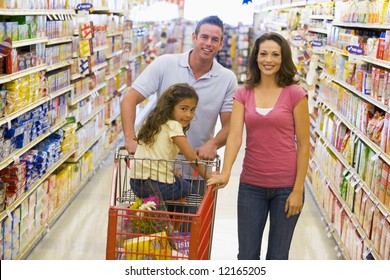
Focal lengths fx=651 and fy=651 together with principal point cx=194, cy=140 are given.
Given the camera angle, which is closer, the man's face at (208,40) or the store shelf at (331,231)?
the man's face at (208,40)

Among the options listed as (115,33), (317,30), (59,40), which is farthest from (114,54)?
(59,40)

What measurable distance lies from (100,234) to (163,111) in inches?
111

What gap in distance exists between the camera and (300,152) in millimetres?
3303

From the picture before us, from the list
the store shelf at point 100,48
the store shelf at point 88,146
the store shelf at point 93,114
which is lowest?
the store shelf at point 88,146

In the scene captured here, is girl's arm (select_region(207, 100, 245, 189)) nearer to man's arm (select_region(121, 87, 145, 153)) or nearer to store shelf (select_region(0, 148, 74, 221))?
man's arm (select_region(121, 87, 145, 153))

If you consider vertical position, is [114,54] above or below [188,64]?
below

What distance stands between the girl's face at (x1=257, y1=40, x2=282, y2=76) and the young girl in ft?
1.32

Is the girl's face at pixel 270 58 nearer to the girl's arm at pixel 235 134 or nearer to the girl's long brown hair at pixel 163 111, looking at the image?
the girl's arm at pixel 235 134

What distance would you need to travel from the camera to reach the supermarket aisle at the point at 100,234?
17.9ft

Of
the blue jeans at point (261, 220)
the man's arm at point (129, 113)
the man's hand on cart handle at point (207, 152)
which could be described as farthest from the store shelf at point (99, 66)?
the blue jeans at point (261, 220)

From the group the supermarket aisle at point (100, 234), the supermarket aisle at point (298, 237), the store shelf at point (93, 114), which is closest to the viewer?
the supermarket aisle at point (100, 234)

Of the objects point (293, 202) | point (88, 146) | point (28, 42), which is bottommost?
point (88, 146)

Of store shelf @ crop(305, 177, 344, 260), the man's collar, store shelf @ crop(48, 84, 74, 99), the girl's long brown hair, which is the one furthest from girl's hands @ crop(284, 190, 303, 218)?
store shelf @ crop(48, 84, 74, 99)

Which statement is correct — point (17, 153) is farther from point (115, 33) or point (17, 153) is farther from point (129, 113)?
point (115, 33)
